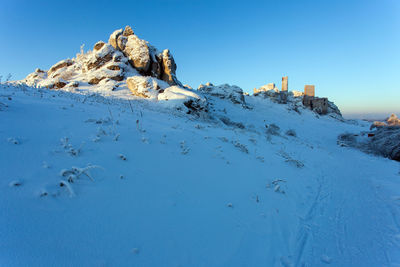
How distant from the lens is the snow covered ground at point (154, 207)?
67.9 inches

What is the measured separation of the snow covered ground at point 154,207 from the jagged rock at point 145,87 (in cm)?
1218

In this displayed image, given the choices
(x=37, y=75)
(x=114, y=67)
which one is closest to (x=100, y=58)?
(x=114, y=67)

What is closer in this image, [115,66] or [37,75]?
[115,66]

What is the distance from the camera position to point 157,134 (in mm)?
4949

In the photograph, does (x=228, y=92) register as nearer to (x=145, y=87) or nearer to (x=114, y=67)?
(x=145, y=87)

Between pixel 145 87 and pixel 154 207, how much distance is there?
16604 millimetres

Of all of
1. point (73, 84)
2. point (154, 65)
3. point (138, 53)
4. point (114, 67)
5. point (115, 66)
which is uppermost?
point (138, 53)

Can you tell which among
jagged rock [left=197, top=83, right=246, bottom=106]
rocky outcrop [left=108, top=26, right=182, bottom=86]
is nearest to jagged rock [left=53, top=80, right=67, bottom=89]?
rocky outcrop [left=108, top=26, right=182, bottom=86]

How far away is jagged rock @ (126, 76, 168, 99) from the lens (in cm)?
1658

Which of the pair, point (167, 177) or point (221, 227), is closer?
point (221, 227)

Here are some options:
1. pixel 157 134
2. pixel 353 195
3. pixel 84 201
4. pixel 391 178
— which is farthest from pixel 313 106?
pixel 84 201

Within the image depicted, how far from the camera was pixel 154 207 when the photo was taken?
8.00 ft

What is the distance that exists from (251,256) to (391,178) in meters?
7.52

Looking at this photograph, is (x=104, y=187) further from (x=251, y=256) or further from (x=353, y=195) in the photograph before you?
(x=353, y=195)
